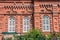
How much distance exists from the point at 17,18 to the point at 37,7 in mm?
3187

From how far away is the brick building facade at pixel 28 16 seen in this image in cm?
3434

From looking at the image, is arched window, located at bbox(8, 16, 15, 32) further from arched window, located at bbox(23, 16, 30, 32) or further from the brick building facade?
arched window, located at bbox(23, 16, 30, 32)

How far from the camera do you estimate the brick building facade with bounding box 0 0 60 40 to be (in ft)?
113

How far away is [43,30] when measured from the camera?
3459 centimetres

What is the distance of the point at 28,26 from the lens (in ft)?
116

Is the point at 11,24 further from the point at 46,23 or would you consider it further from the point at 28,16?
the point at 46,23

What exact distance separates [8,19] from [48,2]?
601 cm

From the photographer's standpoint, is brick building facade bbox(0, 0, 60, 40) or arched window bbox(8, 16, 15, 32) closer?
brick building facade bbox(0, 0, 60, 40)

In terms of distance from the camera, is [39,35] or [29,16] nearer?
[39,35]

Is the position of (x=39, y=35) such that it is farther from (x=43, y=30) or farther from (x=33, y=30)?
(x=43, y=30)

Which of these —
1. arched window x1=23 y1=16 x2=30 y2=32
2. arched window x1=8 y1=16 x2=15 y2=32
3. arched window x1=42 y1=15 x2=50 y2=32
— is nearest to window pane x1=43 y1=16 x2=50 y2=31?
arched window x1=42 y1=15 x2=50 y2=32

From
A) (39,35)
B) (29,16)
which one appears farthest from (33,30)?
(29,16)

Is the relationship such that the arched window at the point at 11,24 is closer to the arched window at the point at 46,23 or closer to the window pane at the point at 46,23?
the arched window at the point at 46,23

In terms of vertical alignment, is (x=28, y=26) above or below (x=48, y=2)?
below
